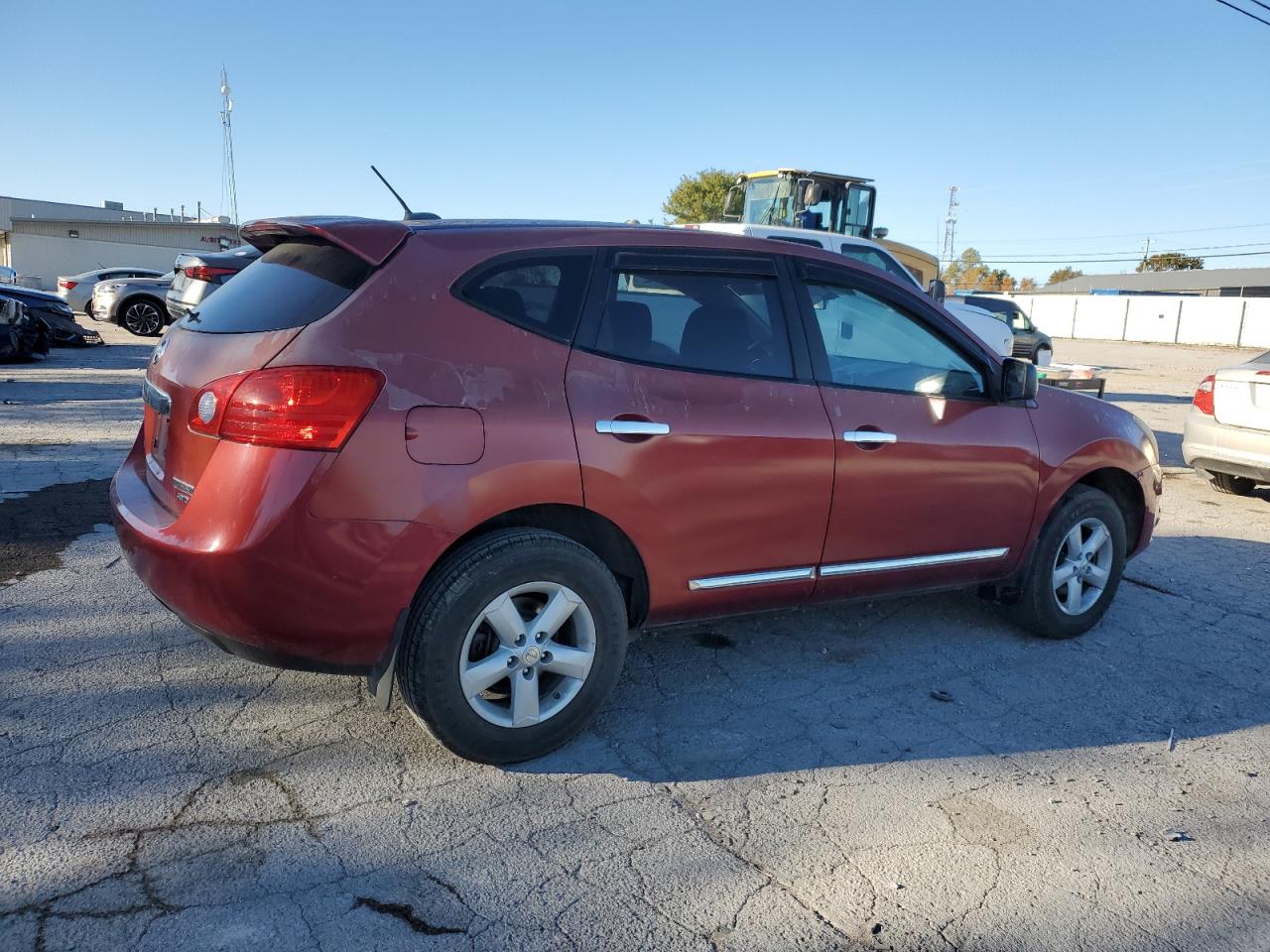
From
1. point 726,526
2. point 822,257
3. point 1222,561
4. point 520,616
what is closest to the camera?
point 520,616

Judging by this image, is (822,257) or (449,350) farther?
(822,257)

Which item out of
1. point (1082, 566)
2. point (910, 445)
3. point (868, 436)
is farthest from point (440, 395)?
point (1082, 566)

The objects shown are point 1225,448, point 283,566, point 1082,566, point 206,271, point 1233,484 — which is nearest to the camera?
point 283,566

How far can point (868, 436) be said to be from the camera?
3.85 metres

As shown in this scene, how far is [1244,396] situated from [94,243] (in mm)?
59320

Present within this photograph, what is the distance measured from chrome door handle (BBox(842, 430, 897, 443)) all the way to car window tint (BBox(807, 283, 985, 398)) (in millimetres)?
208

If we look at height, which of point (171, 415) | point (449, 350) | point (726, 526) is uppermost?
point (449, 350)

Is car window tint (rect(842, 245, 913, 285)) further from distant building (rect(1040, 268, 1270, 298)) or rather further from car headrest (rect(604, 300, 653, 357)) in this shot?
distant building (rect(1040, 268, 1270, 298))

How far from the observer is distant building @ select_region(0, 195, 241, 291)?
52000mm

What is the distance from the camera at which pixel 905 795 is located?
3.17 metres

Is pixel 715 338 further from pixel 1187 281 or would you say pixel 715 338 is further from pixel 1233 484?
pixel 1187 281

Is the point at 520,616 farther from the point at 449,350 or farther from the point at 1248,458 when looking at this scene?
the point at 1248,458

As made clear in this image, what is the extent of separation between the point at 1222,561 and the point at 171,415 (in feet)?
20.6

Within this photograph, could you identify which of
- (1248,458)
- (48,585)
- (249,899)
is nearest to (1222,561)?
(1248,458)
